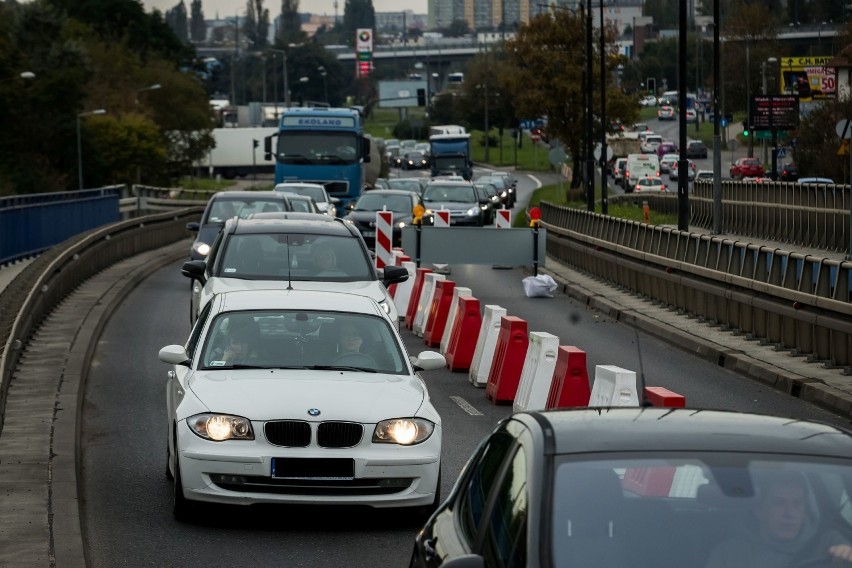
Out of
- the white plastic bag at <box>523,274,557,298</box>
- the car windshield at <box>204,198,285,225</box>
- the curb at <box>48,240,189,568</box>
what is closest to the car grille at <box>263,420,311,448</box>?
the curb at <box>48,240,189,568</box>

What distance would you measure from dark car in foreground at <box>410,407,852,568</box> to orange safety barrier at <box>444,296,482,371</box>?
13106 millimetres

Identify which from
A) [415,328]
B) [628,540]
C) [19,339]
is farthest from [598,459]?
[415,328]

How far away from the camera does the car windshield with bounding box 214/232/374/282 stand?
55.0 ft

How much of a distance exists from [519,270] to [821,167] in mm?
40926

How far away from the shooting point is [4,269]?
34.1 metres

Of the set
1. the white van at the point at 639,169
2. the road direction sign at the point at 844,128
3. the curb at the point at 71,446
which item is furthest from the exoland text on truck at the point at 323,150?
the white van at the point at 639,169

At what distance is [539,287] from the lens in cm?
2978

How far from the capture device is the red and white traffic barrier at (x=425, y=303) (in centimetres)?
2186

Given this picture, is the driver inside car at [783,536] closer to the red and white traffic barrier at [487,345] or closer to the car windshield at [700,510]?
the car windshield at [700,510]

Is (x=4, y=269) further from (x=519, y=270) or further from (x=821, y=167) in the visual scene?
(x=821, y=167)

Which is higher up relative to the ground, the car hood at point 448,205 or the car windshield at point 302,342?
the car windshield at point 302,342

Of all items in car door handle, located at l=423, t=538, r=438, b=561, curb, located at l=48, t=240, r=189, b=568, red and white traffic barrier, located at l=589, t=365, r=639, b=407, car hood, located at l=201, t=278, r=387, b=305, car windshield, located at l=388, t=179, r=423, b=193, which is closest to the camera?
car door handle, located at l=423, t=538, r=438, b=561

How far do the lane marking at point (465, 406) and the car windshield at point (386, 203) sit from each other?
25096 millimetres

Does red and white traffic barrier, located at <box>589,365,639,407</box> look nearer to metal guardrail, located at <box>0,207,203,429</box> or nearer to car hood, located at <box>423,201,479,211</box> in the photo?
metal guardrail, located at <box>0,207,203,429</box>
